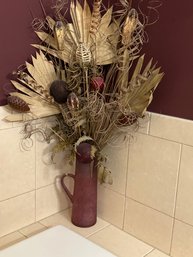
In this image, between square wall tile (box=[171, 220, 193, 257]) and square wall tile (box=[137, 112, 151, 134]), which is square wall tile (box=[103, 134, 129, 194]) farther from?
square wall tile (box=[171, 220, 193, 257])

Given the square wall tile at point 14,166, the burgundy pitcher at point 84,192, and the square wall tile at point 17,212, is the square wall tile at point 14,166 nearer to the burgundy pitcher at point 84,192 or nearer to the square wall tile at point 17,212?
the square wall tile at point 17,212

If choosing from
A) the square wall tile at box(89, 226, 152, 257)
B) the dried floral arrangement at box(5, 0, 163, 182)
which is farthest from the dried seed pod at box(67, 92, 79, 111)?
the square wall tile at box(89, 226, 152, 257)

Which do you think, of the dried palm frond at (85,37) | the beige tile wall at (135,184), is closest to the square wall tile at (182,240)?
the beige tile wall at (135,184)

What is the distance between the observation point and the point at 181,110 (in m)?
1.05

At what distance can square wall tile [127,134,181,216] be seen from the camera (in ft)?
3.56

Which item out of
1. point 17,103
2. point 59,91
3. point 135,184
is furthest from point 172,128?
point 17,103

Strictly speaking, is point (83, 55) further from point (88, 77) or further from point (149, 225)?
point (149, 225)

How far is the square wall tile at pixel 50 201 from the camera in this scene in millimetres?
1288

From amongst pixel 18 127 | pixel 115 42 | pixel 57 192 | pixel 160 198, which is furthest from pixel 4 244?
pixel 115 42

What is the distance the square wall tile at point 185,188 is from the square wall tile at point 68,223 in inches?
12.9

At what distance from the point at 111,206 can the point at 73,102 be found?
451 mm

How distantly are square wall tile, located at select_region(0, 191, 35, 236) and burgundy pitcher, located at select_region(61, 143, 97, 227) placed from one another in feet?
0.50

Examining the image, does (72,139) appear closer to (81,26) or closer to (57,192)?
(57,192)

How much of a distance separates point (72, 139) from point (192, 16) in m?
0.54
